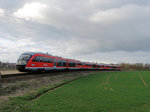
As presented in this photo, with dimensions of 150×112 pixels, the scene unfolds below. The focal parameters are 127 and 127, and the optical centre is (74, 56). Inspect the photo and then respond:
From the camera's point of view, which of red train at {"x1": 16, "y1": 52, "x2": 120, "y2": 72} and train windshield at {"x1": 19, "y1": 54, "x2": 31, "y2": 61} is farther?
train windshield at {"x1": 19, "y1": 54, "x2": 31, "y2": 61}

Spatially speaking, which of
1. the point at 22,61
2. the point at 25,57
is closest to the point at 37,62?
the point at 25,57

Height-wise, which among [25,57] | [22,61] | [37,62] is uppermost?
[25,57]

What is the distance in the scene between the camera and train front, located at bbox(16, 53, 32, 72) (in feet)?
68.4

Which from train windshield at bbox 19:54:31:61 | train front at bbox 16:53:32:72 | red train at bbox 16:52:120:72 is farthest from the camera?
train windshield at bbox 19:54:31:61

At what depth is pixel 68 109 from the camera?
7.25 meters

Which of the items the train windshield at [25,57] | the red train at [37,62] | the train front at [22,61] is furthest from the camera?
the train windshield at [25,57]

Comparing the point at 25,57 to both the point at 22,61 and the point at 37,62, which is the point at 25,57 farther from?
the point at 37,62

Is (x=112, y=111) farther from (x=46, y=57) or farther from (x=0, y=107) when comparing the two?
(x=46, y=57)

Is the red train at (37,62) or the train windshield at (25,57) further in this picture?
the train windshield at (25,57)

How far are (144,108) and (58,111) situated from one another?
5.22 m

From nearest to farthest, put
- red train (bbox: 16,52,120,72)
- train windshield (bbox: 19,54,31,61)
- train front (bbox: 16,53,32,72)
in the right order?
train front (bbox: 16,53,32,72)
red train (bbox: 16,52,120,72)
train windshield (bbox: 19,54,31,61)

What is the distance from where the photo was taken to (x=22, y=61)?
2112 cm

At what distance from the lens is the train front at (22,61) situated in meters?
20.8

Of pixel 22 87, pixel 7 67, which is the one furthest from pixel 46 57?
pixel 7 67
